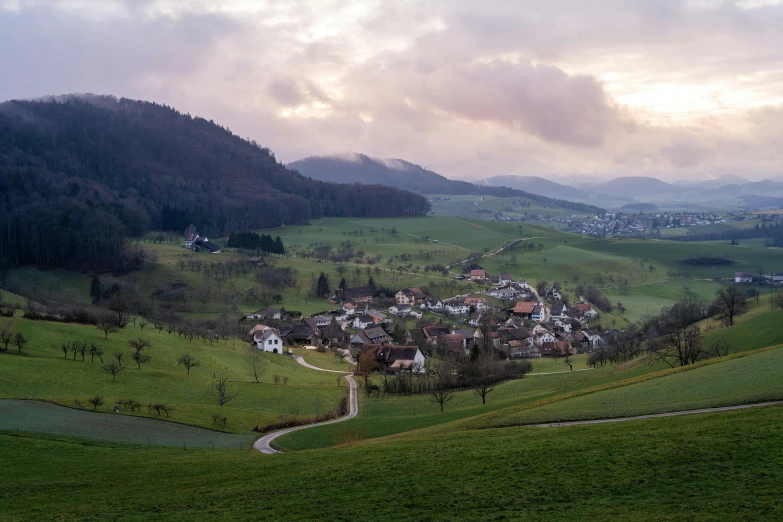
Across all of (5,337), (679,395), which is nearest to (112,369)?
(5,337)

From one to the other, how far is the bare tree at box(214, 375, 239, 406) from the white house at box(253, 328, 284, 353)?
3043cm

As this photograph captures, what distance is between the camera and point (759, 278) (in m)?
156

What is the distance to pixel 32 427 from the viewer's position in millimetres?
36375

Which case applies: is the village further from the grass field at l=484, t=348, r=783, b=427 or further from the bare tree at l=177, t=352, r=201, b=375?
the grass field at l=484, t=348, r=783, b=427

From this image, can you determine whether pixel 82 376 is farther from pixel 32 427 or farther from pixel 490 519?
pixel 490 519

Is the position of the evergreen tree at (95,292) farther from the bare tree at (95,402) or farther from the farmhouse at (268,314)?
the bare tree at (95,402)

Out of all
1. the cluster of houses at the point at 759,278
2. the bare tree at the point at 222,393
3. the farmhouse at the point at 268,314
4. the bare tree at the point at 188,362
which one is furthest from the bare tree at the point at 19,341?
the cluster of houses at the point at 759,278

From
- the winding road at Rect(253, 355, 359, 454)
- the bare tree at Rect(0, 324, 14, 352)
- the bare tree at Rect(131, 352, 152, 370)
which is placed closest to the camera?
the winding road at Rect(253, 355, 359, 454)

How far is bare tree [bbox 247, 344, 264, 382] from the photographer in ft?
219

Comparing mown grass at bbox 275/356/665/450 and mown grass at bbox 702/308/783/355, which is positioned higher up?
mown grass at bbox 702/308/783/355

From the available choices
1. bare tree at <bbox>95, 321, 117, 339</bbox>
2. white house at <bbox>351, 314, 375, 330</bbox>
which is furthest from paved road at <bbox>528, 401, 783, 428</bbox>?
white house at <bbox>351, 314, 375, 330</bbox>

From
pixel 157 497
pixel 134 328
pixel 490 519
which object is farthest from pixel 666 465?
pixel 134 328

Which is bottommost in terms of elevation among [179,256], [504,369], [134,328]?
[504,369]

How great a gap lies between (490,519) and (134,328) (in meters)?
64.4
